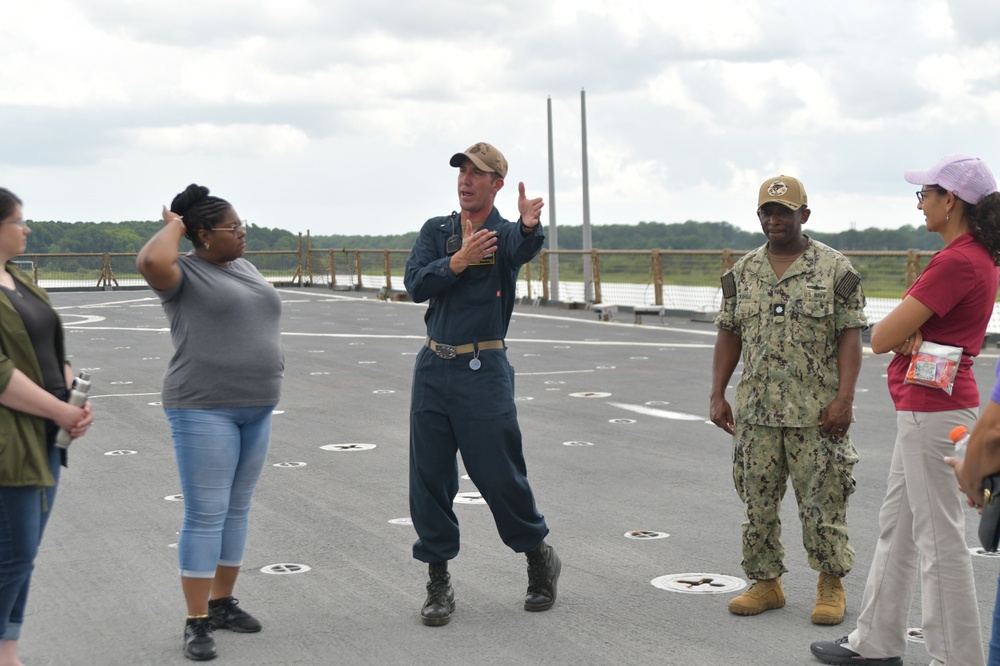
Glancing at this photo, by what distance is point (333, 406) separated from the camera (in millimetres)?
13266

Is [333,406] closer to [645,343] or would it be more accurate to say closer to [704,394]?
[704,394]

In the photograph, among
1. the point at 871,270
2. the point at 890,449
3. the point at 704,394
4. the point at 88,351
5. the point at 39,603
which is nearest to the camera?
the point at 39,603

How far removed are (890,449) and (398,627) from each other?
5.98 meters

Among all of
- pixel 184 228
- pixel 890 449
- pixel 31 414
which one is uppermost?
pixel 184 228

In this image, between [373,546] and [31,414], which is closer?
[31,414]

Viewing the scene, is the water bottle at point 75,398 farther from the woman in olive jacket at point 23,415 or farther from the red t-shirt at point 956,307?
the red t-shirt at point 956,307

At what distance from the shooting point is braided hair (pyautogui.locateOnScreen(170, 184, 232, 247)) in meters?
5.27

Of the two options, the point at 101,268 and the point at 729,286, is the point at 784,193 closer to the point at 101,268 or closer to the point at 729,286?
the point at 729,286

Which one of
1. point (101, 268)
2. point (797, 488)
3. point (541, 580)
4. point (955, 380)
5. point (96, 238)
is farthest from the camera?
point (101, 268)

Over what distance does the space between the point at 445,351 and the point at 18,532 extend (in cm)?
196

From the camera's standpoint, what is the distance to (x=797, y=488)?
5.58 meters

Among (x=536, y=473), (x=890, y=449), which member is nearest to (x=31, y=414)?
(x=536, y=473)

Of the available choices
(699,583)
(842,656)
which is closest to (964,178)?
(842,656)

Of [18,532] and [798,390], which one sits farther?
[798,390]
